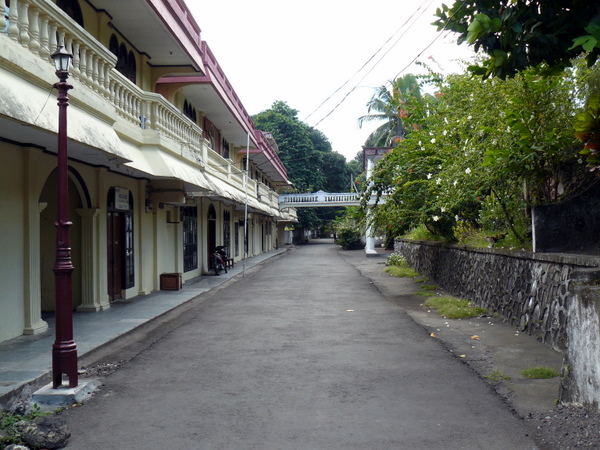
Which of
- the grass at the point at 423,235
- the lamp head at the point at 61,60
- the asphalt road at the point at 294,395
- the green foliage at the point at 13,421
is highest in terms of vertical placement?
the lamp head at the point at 61,60

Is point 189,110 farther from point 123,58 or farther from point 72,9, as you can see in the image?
point 72,9

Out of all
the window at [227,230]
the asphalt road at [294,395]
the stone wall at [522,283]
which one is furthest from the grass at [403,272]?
the asphalt road at [294,395]

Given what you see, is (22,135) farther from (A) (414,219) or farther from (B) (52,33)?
(A) (414,219)

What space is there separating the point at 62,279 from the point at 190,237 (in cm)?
1391

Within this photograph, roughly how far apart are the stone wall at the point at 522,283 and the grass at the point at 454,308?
0.22 m

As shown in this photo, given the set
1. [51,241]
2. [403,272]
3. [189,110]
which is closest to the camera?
[51,241]

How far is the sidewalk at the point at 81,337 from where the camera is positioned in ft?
20.7

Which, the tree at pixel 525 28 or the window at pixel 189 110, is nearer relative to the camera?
the tree at pixel 525 28

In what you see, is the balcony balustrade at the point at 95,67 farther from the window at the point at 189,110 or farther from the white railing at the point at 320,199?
the white railing at the point at 320,199

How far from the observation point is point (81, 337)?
8781 mm

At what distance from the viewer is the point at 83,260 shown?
11664mm

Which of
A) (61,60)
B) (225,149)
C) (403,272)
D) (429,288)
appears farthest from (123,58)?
(225,149)

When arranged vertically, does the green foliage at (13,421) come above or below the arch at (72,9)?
below

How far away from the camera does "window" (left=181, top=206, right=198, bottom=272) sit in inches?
742
